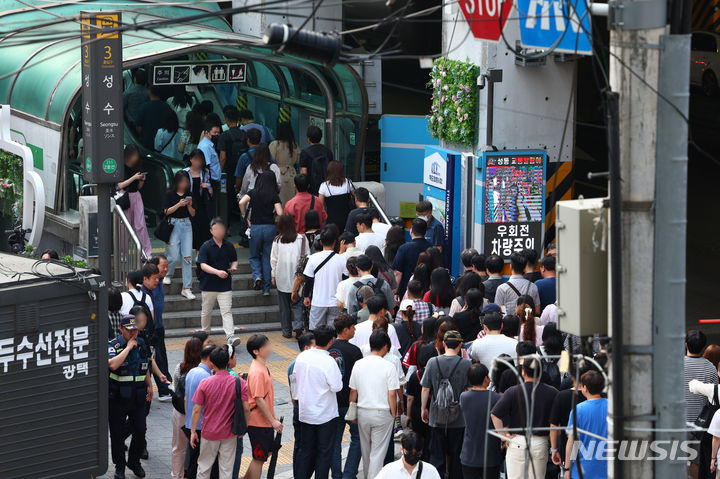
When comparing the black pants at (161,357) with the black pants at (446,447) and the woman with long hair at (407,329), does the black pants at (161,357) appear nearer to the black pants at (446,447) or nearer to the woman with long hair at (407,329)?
the woman with long hair at (407,329)

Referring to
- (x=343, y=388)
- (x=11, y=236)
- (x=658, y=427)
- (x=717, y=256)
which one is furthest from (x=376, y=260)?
(x=717, y=256)

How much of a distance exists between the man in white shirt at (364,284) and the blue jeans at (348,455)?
171cm

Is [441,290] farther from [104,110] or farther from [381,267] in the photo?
[104,110]

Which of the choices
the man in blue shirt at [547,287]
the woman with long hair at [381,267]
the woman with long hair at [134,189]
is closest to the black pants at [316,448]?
the woman with long hair at [381,267]

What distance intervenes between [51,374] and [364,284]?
339 cm

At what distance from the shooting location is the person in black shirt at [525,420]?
8.49 metres

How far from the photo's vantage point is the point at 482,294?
10.7 meters

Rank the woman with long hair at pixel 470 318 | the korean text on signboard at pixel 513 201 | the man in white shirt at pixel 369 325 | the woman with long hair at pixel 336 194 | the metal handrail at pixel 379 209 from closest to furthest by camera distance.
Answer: the man in white shirt at pixel 369 325 < the woman with long hair at pixel 470 318 < the korean text on signboard at pixel 513 201 < the woman with long hair at pixel 336 194 < the metal handrail at pixel 379 209

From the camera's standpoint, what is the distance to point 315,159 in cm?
1534

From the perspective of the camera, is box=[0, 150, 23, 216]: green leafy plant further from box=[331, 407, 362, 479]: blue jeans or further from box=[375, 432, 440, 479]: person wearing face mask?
box=[375, 432, 440, 479]: person wearing face mask

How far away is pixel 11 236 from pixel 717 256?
11.7 m

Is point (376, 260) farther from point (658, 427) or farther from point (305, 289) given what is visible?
point (658, 427)

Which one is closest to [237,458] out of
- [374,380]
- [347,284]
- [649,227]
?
[374,380]

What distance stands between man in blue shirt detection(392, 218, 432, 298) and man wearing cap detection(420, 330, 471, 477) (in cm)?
331
